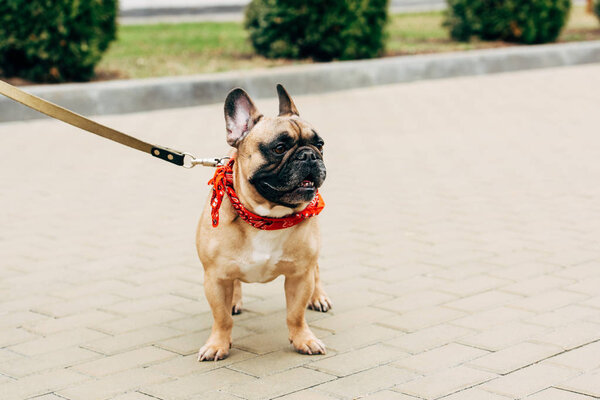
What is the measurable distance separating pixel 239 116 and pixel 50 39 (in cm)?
872

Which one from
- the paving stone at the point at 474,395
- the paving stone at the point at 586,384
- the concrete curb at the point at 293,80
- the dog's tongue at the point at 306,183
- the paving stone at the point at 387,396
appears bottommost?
the concrete curb at the point at 293,80

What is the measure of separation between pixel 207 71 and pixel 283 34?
172cm

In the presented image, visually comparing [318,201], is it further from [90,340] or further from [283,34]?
[283,34]

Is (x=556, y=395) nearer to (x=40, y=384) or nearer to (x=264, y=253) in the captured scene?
(x=264, y=253)

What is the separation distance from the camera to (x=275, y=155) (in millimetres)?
3420

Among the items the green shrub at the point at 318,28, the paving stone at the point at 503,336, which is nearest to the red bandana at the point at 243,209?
the paving stone at the point at 503,336

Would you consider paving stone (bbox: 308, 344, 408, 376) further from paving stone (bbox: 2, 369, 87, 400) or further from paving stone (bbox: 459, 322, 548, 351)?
paving stone (bbox: 2, 369, 87, 400)

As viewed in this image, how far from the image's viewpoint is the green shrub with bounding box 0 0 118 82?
1127 cm

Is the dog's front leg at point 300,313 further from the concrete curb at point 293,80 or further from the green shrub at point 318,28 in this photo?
the green shrub at point 318,28

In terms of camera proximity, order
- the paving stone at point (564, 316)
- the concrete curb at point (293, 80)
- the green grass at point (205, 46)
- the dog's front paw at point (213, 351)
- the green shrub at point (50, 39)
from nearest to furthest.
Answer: the dog's front paw at point (213, 351) < the paving stone at point (564, 316) < the concrete curb at point (293, 80) < the green shrub at point (50, 39) < the green grass at point (205, 46)

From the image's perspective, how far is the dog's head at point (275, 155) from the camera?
3395mm

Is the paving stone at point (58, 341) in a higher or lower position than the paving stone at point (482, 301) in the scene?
lower

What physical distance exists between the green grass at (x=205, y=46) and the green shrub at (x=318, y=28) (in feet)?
1.18

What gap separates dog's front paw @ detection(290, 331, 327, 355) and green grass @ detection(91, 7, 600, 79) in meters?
9.16
